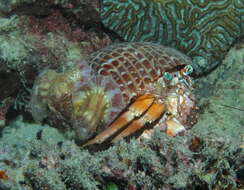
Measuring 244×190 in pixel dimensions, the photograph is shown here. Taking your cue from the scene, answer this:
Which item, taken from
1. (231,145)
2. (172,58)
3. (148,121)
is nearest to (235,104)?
(172,58)

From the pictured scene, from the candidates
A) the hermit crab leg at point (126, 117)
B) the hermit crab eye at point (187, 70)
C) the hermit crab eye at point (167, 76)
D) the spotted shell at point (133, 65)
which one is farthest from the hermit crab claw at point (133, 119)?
the hermit crab eye at point (187, 70)

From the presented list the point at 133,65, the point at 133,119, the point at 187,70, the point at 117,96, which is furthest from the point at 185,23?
the point at 133,119

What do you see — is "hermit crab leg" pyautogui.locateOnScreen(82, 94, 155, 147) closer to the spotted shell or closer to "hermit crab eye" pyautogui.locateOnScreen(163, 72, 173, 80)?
the spotted shell

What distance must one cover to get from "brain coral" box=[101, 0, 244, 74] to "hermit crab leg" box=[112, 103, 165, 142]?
6.29ft

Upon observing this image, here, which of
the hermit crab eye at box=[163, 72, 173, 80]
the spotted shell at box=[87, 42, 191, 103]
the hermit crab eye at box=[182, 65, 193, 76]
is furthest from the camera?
the hermit crab eye at box=[182, 65, 193, 76]

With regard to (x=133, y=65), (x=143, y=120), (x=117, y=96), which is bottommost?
(x=143, y=120)

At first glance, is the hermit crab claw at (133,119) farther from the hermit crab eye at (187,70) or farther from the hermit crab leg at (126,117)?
the hermit crab eye at (187,70)

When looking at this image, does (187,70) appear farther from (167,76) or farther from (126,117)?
(126,117)

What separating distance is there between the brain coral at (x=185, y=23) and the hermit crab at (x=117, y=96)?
127 cm

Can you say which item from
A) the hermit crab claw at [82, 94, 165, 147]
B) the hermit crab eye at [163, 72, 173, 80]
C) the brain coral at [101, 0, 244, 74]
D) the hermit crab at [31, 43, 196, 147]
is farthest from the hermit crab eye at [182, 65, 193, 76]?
the brain coral at [101, 0, 244, 74]

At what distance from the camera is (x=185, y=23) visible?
5.22m

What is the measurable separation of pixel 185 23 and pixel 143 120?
8.85 feet

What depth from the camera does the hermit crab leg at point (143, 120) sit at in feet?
11.3

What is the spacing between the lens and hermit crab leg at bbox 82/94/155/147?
3.38 meters
